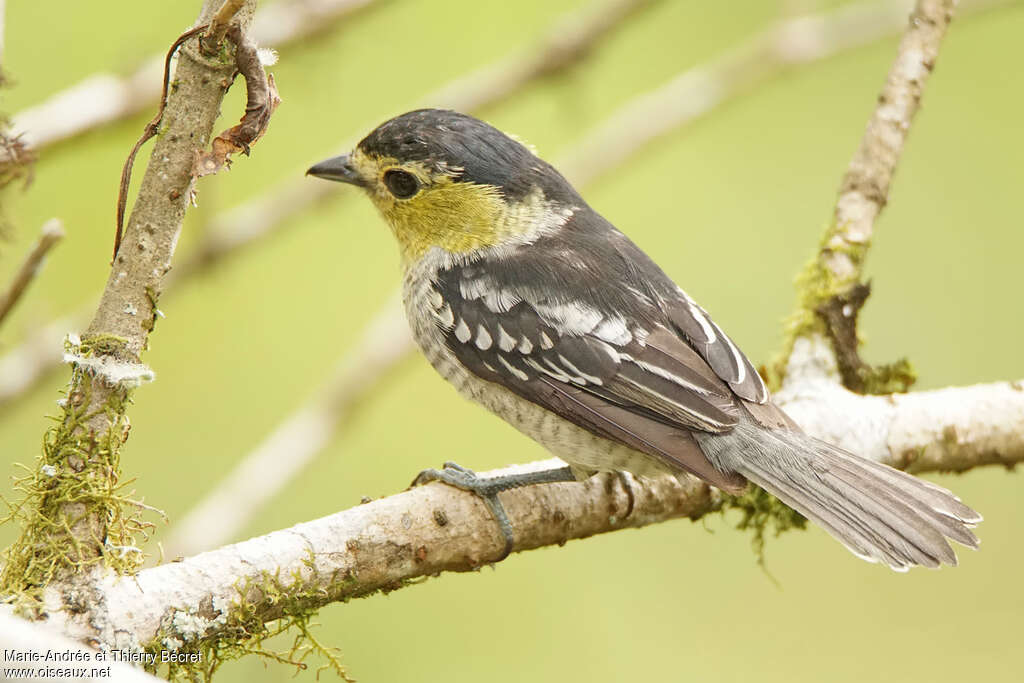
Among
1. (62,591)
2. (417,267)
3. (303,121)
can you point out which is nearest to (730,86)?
(417,267)

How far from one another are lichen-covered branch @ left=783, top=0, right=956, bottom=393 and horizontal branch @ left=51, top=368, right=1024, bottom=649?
6.0 inches

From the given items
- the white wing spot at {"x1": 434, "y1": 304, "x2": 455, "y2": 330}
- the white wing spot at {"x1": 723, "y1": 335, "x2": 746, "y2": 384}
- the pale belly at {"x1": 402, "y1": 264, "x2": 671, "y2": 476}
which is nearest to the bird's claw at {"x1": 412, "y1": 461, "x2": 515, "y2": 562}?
the pale belly at {"x1": 402, "y1": 264, "x2": 671, "y2": 476}

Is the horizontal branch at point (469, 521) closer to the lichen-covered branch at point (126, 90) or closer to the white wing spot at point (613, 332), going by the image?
the white wing spot at point (613, 332)

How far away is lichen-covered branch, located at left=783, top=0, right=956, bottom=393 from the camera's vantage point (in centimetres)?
398

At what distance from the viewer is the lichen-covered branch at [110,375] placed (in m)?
2.37

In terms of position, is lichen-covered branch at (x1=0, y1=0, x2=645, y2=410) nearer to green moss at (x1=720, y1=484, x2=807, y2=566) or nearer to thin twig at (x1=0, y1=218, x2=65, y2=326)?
thin twig at (x1=0, y1=218, x2=65, y2=326)

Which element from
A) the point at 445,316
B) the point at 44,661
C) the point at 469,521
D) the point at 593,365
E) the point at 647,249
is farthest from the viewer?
the point at 647,249

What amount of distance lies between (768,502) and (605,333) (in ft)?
2.82

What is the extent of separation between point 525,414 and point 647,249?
353 centimetres

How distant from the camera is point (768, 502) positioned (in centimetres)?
381

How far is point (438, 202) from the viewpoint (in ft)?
12.9

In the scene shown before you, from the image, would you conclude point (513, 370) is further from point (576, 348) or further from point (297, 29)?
point (297, 29)

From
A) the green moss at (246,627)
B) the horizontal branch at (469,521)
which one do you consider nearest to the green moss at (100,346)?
the horizontal branch at (469,521)

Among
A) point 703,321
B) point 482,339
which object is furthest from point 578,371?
point 703,321
